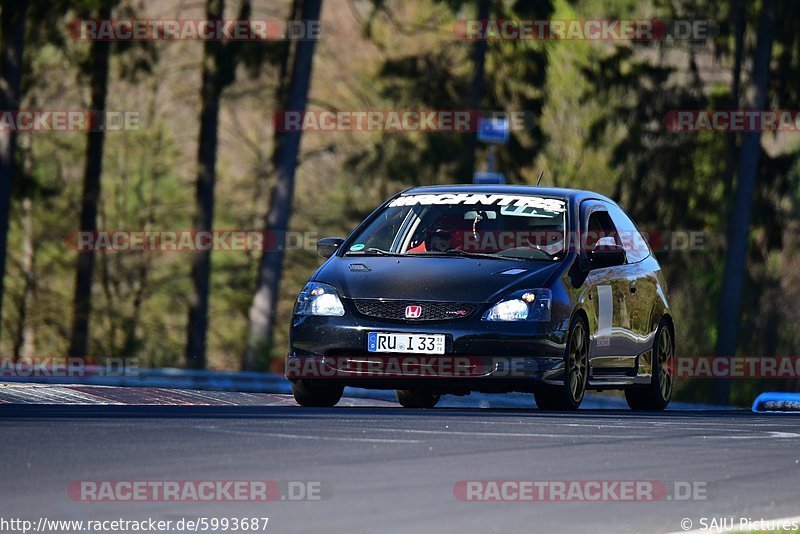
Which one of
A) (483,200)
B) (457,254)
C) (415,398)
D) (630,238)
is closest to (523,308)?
(457,254)

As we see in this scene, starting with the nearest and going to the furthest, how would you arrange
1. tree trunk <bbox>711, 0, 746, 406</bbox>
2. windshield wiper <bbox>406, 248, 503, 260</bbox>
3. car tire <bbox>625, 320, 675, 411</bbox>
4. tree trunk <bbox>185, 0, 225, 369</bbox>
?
windshield wiper <bbox>406, 248, 503, 260</bbox>, car tire <bbox>625, 320, 675, 411</bbox>, tree trunk <bbox>185, 0, 225, 369</bbox>, tree trunk <bbox>711, 0, 746, 406</bbox>

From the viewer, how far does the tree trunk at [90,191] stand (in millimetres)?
39000

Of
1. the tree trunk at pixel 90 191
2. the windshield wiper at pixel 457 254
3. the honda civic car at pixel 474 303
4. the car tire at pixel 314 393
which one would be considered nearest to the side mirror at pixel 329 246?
the honda civic car at pixel 474 303

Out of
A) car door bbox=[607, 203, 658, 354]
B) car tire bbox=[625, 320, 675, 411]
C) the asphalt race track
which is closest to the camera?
the asphalt race track

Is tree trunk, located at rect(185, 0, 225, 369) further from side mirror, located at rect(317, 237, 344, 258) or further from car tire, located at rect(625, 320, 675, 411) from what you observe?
side mirror, located at rect(317, 237, 344, 258)

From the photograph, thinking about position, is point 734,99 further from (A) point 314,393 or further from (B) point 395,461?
(B) point 395,461

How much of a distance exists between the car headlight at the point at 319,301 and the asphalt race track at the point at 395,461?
89 cm

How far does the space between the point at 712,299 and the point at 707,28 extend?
6.75m

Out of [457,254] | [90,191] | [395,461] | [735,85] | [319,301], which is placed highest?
[735,85]

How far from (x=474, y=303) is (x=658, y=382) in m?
3.26

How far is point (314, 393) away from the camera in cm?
1396

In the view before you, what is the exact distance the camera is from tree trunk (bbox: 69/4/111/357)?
3900 centimetres

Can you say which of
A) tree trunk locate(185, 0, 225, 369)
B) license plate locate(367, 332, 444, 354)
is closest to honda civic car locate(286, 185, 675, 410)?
license plate locate(367, 332, 444, 354)

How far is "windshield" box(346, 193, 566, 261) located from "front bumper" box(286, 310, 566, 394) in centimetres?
88
